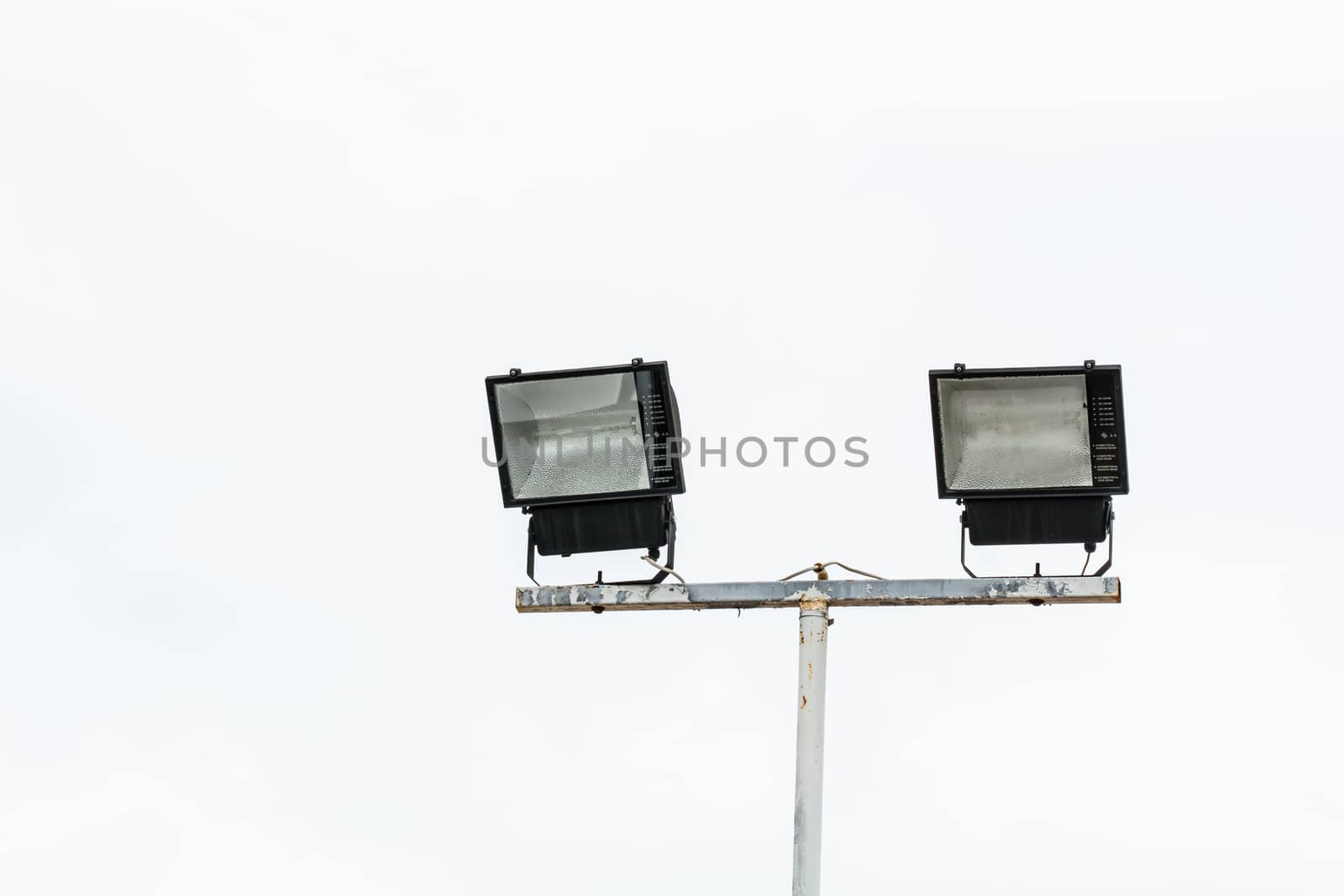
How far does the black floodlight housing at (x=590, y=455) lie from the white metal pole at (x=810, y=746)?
80 cm

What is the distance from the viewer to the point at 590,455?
14430 millimetres

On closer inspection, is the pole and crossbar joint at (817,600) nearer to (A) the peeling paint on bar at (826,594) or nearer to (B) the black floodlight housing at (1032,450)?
(A) the peeling paint on bar at (826,594)

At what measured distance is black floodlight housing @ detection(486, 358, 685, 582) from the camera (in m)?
14.2

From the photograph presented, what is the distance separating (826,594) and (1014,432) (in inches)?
46.4

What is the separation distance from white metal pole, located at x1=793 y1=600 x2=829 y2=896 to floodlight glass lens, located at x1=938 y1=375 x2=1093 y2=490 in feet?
3.13

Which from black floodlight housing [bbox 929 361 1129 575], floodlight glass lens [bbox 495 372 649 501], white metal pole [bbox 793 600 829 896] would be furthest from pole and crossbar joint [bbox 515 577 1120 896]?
floodlight glass lens [bbox 495 372 649 501]

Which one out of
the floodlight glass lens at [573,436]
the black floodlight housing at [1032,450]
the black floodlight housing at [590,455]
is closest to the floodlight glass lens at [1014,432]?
the black floodlight housing at [1032,450]

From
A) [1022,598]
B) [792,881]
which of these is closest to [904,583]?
[1022,598]

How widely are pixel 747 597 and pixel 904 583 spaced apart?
0.66 meters

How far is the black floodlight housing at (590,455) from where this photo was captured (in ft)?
46.7

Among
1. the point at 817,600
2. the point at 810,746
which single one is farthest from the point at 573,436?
the point at 810,746

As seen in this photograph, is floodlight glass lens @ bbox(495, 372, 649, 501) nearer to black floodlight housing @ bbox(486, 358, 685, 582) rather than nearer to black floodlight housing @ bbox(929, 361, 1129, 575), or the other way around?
black floodlight housing @ bbox(486, 358, 685, 582)

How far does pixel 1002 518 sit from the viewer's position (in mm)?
14094

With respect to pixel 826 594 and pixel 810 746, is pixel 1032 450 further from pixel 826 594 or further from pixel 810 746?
pixel 810 746
